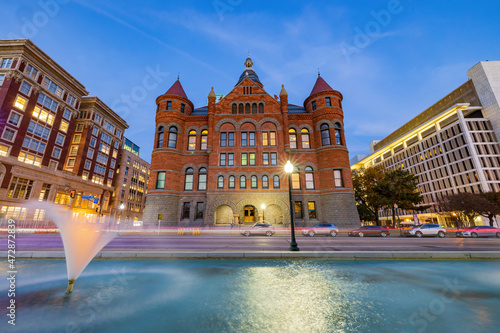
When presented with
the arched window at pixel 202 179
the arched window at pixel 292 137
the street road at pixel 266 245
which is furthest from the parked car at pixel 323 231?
the arched window at pixel 202 179

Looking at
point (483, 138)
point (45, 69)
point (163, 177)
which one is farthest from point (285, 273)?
point (483, 138)

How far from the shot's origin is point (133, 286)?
18.3 feet

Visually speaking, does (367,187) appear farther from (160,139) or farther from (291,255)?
(160,139)

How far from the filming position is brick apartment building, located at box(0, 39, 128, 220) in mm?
35156

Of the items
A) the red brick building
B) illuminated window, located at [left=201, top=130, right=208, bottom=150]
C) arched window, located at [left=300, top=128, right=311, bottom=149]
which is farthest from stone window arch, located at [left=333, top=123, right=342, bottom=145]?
illuminated window, located at [left=201, top=130, right=208, bottom=150]

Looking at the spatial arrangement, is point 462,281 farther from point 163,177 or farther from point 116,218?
point 116,218

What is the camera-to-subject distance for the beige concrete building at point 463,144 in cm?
5653

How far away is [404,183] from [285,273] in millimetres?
34719

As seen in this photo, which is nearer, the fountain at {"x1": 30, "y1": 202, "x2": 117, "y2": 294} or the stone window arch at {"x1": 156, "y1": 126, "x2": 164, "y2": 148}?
the fountain at {"x1": 30, "y1": 202, "x2": 117, "y2": 294}

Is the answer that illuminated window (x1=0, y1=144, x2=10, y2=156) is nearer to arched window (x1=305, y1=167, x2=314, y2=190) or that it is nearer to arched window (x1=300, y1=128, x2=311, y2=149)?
arched window (x1=300, y1=128, x2=311, y2=149)

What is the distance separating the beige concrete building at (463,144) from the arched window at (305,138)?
46.4 metres

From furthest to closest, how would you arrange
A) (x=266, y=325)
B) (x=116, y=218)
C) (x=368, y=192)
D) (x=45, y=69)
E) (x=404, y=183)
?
(x=116, y=218) → (x=45, y=69) → (x=368, y=192) → (x=404, y=183) → (x=266, y=325)

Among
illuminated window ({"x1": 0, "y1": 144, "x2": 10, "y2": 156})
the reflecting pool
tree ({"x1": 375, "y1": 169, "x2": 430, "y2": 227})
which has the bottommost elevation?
the reflecting pool

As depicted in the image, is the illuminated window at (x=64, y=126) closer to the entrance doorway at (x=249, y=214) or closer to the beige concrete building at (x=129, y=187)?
the beige concrete building at (x=129, y=187)
